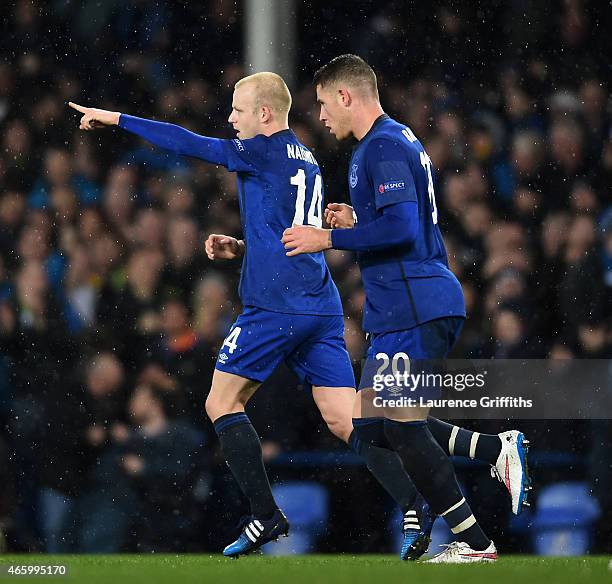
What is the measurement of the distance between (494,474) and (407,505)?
1.13 feet

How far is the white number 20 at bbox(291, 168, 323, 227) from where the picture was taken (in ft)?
17.0

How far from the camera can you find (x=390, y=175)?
4562 mm

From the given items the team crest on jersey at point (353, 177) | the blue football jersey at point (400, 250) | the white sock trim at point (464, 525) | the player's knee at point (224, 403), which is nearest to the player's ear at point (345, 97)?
the blue football jersey at point (400, 250)

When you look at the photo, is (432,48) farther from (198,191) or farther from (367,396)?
(367,396)

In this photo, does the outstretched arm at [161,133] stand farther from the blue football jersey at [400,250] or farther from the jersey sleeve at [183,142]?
the blue football jersey at [400,250]

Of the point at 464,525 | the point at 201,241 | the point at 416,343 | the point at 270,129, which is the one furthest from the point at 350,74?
the point at 201,241

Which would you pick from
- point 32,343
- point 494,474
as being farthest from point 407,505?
point 32,343

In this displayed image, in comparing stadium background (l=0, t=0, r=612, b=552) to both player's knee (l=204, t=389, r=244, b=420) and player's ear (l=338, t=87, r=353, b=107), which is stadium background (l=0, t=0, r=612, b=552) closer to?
player's knee (l=204, t=389, r=244, b=420)

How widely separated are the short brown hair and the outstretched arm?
0.51 m

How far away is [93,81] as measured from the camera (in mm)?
8414

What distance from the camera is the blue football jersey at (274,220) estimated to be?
16.7 feet

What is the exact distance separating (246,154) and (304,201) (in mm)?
310

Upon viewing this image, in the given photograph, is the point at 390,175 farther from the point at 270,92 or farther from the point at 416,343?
the point at 270,92

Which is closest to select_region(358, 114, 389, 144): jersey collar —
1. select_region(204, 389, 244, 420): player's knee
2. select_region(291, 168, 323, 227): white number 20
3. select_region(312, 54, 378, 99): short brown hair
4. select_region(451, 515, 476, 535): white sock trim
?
select_region(312, 54, 378, 99): short brown hair
